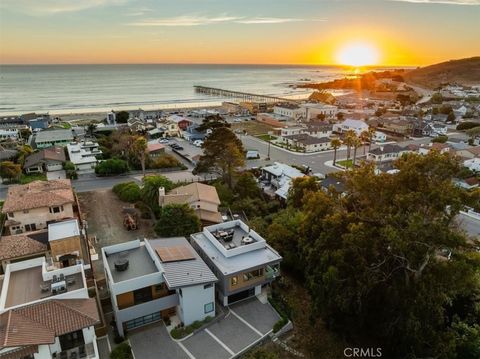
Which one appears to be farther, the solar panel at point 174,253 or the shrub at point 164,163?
the shrub at point 164,163

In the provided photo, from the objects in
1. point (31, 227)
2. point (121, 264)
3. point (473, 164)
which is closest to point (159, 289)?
point (121, 264)

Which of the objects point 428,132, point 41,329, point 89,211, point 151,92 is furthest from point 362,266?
point 151,92

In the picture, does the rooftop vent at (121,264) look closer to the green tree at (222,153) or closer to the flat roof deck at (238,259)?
the flat roof deck at (238,259)

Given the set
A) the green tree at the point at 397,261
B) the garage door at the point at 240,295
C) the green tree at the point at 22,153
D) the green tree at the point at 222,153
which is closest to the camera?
the green tree at the point at 397,261

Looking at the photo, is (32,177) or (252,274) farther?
(32,177)

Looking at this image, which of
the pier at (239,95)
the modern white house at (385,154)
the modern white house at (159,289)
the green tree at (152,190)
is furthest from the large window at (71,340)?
the pier at (239,95)

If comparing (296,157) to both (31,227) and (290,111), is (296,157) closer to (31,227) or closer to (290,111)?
(290,111)
